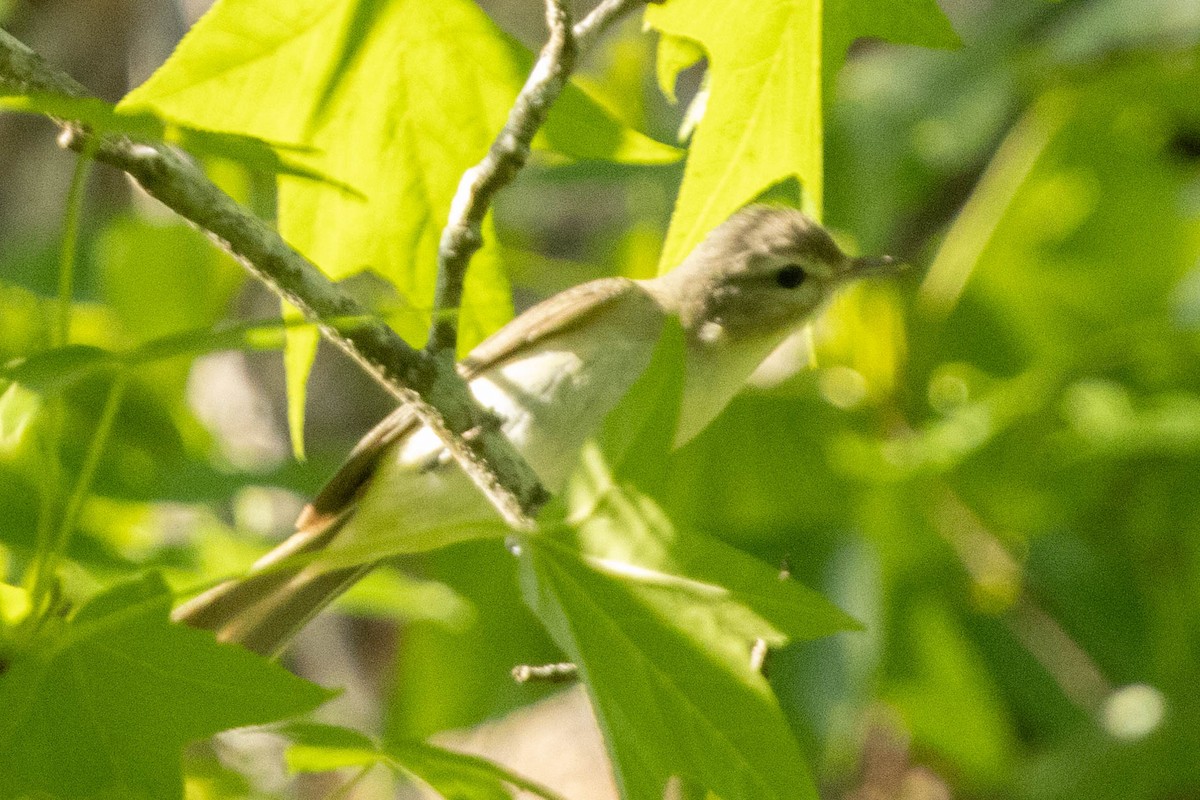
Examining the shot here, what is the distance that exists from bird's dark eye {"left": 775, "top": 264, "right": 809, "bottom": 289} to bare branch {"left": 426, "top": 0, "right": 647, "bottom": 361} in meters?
1.07

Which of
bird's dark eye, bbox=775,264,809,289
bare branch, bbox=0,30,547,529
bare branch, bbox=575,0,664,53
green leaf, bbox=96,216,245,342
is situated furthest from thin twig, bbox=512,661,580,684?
green leaf, bbox=96,216,245,342

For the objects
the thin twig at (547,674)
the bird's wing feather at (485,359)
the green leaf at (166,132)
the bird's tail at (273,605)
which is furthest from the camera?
the bird's wing feather at (485,359)

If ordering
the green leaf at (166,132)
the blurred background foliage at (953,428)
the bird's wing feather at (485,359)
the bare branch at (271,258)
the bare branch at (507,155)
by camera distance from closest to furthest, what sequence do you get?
the green leaf at (166,132), the bare branch at (271,258), the bare branch at (507,155), the bird's wing feather at (485,359), the blurred background foliage at (953,428)

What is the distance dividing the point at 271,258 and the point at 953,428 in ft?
5.92

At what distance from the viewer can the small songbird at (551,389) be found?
2.10 metres

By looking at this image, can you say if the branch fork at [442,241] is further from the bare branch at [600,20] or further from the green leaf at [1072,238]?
the green leaf at [1072,238]

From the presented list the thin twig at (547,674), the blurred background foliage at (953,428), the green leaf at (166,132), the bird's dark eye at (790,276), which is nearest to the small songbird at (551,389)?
the bird's dark eye at (790,276)

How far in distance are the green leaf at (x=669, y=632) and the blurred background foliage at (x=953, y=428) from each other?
1313 millimetres

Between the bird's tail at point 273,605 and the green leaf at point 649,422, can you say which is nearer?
the green leaf at point 649,422

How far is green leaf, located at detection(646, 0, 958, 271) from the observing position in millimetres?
1396

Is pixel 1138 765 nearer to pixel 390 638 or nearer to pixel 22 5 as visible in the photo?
pixel 390 638

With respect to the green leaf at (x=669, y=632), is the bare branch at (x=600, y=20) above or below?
above

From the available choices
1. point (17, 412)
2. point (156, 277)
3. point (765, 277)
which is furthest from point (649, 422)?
point (156, 277)

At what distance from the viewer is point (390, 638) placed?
530 centimetres
